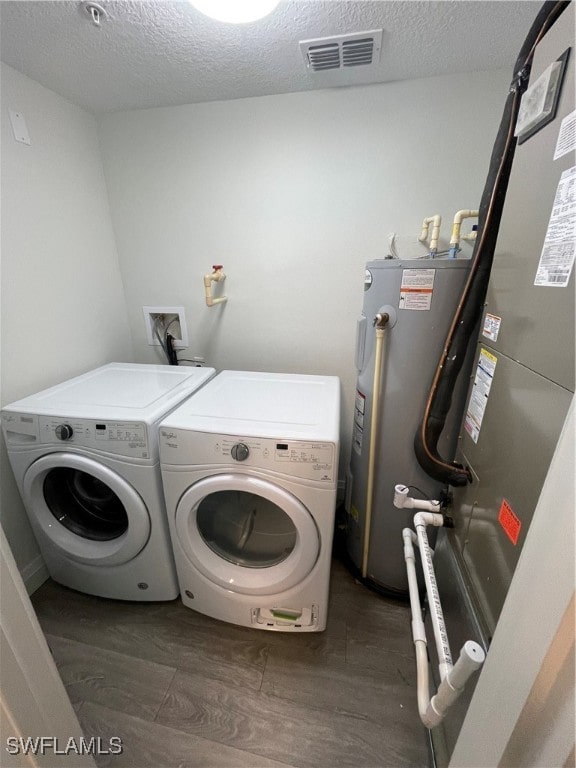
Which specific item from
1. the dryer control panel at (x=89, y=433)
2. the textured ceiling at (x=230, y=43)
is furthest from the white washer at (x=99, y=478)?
the textured ceiling at (x=230, y=43)

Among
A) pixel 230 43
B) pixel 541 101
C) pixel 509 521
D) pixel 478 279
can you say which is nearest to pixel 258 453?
pixel 509 521

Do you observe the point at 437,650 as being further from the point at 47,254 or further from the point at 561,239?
the point at 47,254

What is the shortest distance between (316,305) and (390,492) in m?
0.99

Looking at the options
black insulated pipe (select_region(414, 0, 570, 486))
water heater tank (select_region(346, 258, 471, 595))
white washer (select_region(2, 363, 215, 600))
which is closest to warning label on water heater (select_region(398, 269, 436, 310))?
water heater tank (select_region(346, 258, 471, 595))

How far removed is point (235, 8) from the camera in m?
0.88

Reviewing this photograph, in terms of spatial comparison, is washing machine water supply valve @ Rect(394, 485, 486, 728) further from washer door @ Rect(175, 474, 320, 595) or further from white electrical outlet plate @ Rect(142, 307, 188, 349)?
white electrical outlet plate @ Rect(142, 307, 188, 349)


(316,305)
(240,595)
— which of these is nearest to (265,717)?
(240,595)

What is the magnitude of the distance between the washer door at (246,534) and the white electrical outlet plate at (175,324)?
1002mm

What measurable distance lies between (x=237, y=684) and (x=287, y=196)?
2.06m

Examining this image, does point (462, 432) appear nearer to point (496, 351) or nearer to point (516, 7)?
point (496, 351)

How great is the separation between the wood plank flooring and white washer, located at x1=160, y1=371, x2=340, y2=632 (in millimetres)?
113

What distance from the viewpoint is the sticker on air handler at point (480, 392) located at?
0.80 metres

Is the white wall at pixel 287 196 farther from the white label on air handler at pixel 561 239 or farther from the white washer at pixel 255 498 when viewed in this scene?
the white label on air handler at pixel 561 239

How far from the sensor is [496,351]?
2.56 ft
